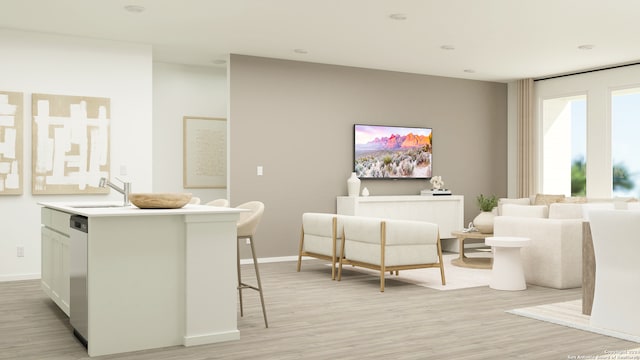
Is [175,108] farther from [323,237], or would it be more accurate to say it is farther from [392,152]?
[392,152]

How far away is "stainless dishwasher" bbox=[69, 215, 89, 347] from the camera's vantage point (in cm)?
373

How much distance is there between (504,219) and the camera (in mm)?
6516

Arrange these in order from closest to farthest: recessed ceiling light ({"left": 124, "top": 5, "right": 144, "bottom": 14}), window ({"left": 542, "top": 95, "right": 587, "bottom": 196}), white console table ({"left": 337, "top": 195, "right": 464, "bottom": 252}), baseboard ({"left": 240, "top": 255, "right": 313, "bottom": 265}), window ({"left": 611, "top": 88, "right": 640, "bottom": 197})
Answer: recessed ceiling light ({"left": 124, "top": 5, "right": 144, "bottom": 14})
baseboard ({"left": 240, "top": 255, "right": 313, "bottom": 265})
white console table ({"left": 337, "top": 195, "right": 464, "bottom": 252})
window ({"left": 611, "top": 88, "right": 640, "bottom": 197})
window ({"left": 542, "top": 95, "right": 587, "bottom": 196})

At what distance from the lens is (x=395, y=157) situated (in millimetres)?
9234

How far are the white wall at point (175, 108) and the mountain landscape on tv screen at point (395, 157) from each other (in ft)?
7.02

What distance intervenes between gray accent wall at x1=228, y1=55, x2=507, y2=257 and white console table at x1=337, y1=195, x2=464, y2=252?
44 cm

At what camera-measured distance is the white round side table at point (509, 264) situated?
5.88 metres

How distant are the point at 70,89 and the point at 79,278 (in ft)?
12.3

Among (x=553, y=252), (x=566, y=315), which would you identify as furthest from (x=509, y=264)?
(x=566, y=315)

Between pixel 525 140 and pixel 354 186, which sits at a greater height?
pixel 525 140

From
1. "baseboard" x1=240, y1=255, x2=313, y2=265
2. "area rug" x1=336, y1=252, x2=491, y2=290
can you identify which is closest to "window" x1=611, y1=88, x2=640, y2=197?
"area rug" x1=336, y1=252, x2=491, y2=290

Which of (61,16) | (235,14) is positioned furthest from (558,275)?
(61,16)

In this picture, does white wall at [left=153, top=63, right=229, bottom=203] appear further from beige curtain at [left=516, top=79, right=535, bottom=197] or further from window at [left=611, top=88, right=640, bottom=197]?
window at [left=611, top=88, right=640, bottom=197]

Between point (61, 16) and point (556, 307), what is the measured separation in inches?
208
